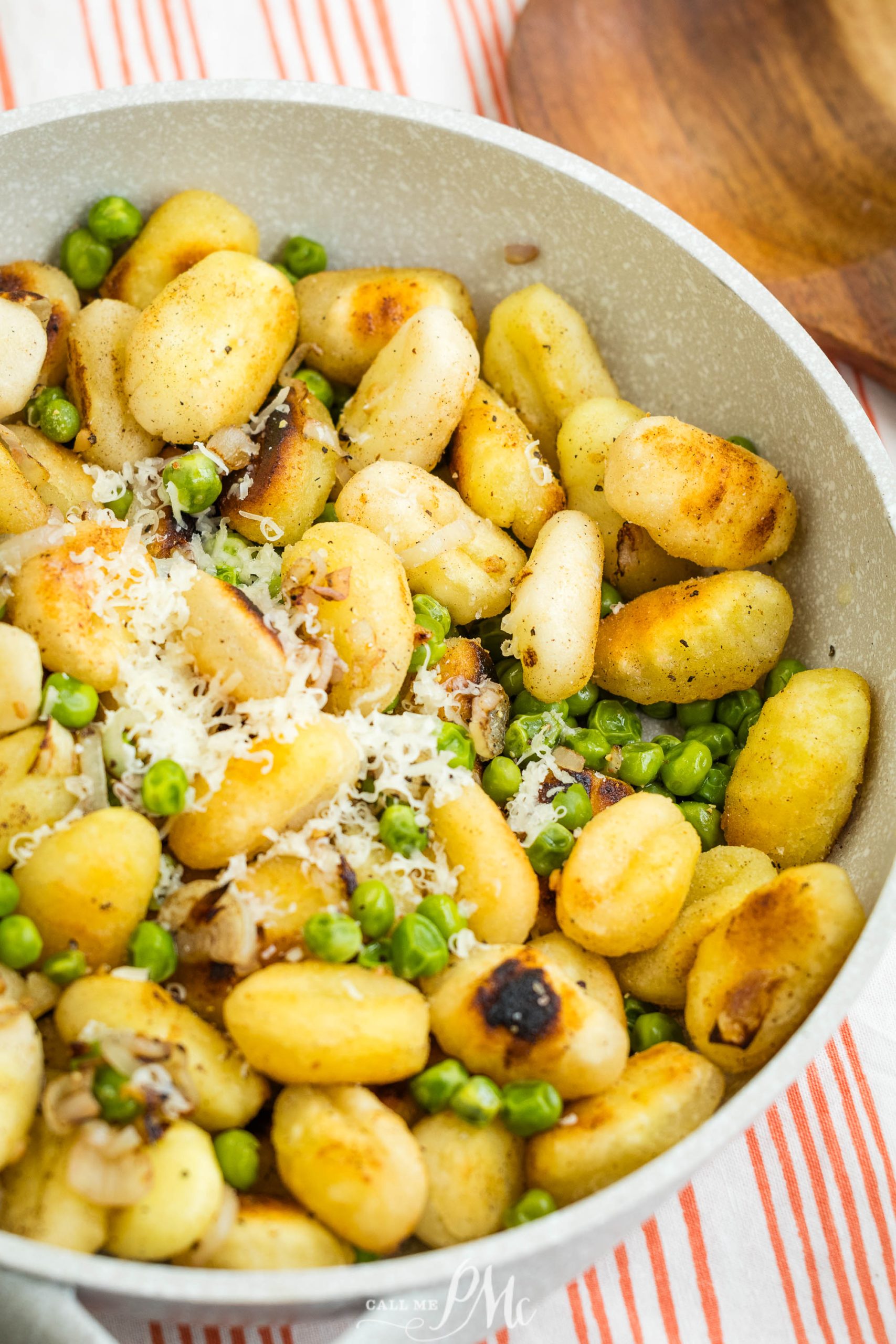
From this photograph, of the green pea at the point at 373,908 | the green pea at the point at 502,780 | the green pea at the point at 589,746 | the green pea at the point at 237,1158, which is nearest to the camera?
the green pea at the point at 237,1158

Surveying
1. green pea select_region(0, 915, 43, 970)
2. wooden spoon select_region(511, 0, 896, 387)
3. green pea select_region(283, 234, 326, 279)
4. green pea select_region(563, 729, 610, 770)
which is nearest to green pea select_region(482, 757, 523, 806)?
green pea select_region(563, 729, 610, 770)

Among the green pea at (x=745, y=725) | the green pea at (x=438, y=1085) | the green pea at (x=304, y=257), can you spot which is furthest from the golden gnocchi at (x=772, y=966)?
the green pea at (x=304, y=257)

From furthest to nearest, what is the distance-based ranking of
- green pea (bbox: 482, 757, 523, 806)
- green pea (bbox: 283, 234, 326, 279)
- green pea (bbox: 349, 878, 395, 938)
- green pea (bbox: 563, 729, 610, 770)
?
1. green pea (bbox: 283, 234, 326, 279)
2. green pea (bbox: 563, 729, 610, 770)
3. green pea (bbox: 482, 757, 523, 806)
4. green pea (bbox: 349, 878, 395, 938)

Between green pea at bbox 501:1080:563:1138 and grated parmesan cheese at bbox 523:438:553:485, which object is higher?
grated parmesan cheese at bbox 523:438:553:485

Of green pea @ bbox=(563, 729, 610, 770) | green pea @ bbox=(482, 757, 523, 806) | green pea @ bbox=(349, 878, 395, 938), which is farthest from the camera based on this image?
green pea @ bbox=(563, 729, 610, 770)

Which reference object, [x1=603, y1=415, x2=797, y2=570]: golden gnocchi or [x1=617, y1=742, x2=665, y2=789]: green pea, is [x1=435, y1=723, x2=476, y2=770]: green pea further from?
[x1=603, y1=415, x2=797, y2=570]: golden gnocchi

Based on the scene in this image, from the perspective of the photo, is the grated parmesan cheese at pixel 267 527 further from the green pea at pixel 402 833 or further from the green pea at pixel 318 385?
the green pea at pixel 402 833
